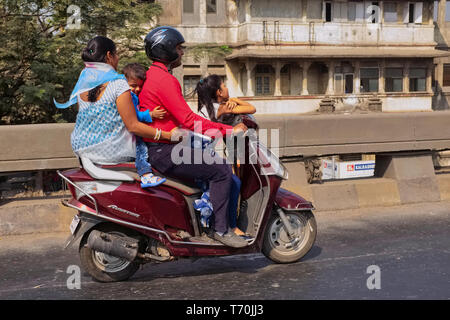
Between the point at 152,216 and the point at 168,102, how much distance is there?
2.89 ft

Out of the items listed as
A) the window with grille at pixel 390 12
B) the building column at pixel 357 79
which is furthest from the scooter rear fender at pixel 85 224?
the window with grille at pixel 390 12

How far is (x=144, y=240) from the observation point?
4.58 m

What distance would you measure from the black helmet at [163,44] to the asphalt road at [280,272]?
5.84 ft

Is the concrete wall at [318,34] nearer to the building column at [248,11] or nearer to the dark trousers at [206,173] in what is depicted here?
the building column at [248,11]

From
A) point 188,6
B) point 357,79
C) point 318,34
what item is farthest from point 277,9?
point 357,79

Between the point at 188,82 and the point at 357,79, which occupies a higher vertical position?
the point at 357,79

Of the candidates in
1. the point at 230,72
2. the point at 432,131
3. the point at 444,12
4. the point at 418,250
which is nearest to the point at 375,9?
the point at 444,12

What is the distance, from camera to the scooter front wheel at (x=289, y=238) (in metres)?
5.00

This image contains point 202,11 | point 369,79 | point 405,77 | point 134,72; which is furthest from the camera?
point 405,77

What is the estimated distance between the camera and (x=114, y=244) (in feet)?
14.4

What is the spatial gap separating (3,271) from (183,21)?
27633 mm

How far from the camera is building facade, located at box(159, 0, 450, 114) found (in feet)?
103

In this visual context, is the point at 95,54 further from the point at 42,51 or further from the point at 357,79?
the point at 357,79
